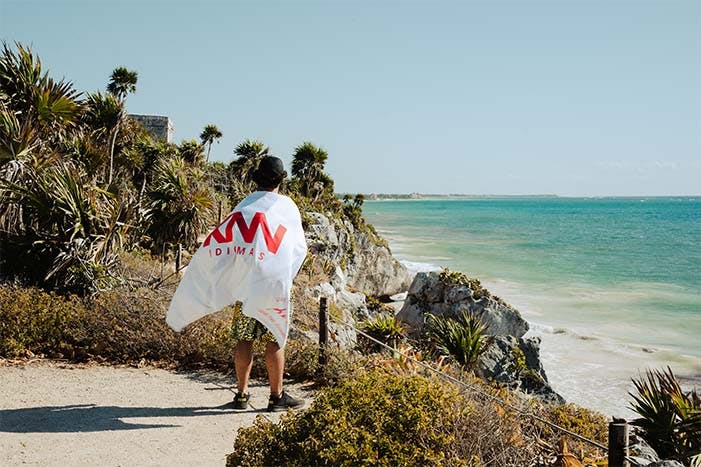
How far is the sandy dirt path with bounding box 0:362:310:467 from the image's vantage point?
14.4 feet

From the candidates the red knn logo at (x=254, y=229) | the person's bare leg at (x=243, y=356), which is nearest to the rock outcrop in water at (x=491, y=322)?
the person's bare leg at (x=243, y=356)

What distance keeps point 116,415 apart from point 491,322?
837 cm

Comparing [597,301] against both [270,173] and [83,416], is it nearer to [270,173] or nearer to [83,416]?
[270,173]

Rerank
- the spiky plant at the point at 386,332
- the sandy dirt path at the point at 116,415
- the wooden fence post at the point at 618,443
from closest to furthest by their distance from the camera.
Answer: the wooden fence post at the point at 618,443, the sandy dirt path at the point at 116,415, the spiky plant at the point at 386,332

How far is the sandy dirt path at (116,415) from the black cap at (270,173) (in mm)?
1879

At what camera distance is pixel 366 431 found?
3600mm

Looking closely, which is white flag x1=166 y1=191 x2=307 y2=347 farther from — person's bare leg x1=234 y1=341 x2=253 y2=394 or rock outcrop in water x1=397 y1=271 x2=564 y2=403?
rock outcrop in water x1=397 y1=271 x2=564 y2=403

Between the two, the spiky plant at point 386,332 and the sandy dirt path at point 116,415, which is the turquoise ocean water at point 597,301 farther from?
the sandy dirt path at point 116,415

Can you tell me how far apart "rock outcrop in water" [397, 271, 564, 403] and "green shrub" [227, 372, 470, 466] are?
543cm

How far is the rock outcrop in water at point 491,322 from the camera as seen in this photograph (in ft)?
30.2

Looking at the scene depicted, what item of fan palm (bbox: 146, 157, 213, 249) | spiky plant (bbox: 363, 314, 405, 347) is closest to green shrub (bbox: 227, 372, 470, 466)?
spiky plant (bbox: 363, 314, 405, 347)

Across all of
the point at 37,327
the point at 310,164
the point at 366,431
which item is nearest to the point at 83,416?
the point at 37,327

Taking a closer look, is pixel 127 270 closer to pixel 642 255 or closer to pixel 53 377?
pixel 53 377

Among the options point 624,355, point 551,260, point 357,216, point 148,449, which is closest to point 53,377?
point 148,449
